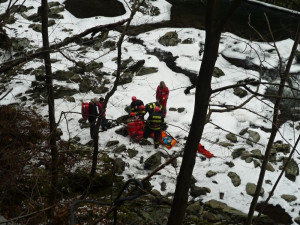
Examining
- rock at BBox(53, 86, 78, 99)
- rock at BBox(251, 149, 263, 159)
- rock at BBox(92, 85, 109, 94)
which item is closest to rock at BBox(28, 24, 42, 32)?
rock at BBox(53, 86, 78, 99)

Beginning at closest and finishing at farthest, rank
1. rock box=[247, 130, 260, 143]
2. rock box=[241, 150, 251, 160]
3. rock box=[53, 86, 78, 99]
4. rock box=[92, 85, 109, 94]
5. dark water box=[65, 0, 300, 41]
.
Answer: rock box=[241, 150, 251, 160] → rock box=[247, 130, 260, 143] → rock box=[53, 86, 78, 99] → rock box=[92, 85, 109, 94] → dark water box=[65, 0, 300, 41]

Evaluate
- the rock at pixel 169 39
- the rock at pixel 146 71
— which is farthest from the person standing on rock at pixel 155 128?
the rock at pixel 169 39

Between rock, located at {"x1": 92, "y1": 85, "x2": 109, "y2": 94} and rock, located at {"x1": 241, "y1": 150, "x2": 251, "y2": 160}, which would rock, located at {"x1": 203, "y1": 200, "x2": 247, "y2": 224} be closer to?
rock, located at {"x1": 241, "y1": 150, "x2": 251, "y2": 160}

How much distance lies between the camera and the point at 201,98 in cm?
279

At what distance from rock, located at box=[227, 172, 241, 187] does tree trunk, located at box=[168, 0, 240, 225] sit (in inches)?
220

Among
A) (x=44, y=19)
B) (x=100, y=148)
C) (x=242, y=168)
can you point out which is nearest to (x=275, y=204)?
(x=242, y=168)

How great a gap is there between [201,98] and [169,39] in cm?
1262

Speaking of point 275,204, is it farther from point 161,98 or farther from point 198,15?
point 198,15

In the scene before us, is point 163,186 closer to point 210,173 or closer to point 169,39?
point 210,173

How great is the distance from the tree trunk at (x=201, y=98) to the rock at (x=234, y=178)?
18.4ft

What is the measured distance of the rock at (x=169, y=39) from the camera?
14773 mm

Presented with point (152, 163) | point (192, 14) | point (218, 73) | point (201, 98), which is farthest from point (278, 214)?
point (192, 14)

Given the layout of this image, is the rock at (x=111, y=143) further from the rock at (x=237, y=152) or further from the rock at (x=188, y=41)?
the rock at (x=188, y=41)

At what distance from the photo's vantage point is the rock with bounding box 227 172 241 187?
8234 millimetres
